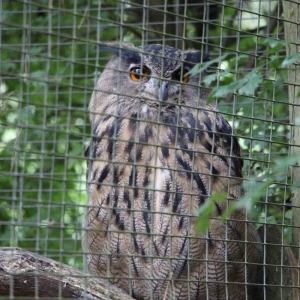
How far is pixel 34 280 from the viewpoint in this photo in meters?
2.00

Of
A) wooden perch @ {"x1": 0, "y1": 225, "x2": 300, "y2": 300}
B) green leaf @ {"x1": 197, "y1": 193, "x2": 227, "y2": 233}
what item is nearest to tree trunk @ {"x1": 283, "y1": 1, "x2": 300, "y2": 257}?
wooden perch @ {"x1": 0, "y1": 225, "x2": 300, "y2": 300}

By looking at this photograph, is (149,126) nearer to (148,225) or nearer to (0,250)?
(148,225)

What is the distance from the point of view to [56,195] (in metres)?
3.66

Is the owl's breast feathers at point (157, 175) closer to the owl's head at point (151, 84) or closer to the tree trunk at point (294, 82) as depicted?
the owl's head at point (151, 84)

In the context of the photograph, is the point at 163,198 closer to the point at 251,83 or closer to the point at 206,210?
the point at 251,83

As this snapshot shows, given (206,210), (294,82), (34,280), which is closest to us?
(206,210)

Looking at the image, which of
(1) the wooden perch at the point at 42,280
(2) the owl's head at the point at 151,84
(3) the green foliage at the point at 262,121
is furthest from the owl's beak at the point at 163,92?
(1) the wooden perch at the point at 42,280

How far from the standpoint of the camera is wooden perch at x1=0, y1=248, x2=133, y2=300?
1995 mm

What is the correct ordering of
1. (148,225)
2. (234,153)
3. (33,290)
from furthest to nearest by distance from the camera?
(234,153) < (148,225) < (33,290)

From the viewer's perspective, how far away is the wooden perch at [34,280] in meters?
2.00

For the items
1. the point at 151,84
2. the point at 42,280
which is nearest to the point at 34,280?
the point at 42,280

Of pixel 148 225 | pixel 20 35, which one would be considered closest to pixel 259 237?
pixel 148 225

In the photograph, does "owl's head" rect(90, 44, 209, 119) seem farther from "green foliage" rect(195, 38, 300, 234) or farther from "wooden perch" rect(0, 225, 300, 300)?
"wooden perch" rect(0, 225, 300, 300)

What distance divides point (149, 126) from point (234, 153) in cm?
42
